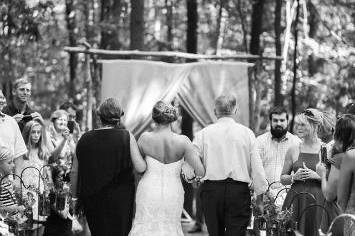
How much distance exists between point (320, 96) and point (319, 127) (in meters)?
16.2

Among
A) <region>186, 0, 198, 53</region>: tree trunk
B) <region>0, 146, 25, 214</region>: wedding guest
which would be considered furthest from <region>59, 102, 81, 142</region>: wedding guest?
<region>186, 0, 198, 53</region>: tree trunk

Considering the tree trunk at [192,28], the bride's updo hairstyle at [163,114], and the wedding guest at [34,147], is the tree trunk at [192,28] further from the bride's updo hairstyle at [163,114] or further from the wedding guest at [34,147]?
the bride's updo hairstyle at [163,114]

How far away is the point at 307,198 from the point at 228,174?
93 centimetres

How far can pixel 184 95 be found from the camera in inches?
624

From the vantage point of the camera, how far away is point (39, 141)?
12102 mm

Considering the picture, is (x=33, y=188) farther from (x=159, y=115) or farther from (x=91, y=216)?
(x=159, y=115)

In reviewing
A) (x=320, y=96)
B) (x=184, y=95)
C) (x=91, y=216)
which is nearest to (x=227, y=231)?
(x=91, y=216)

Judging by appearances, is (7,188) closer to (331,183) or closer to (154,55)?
(331,183)

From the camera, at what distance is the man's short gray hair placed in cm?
975

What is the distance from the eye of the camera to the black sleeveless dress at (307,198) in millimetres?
9688

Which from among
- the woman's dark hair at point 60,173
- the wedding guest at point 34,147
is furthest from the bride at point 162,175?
the wedding guest at point 34,147

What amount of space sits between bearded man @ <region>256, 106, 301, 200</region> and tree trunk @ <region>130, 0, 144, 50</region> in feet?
26.1

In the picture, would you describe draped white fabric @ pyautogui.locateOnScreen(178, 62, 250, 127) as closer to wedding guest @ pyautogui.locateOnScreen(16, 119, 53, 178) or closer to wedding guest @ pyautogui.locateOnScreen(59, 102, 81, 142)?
wedding guest @ pyautogui.locateOnScreen(59, 102, 81, 142)

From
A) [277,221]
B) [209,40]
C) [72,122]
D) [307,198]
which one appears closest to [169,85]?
[72,122]
